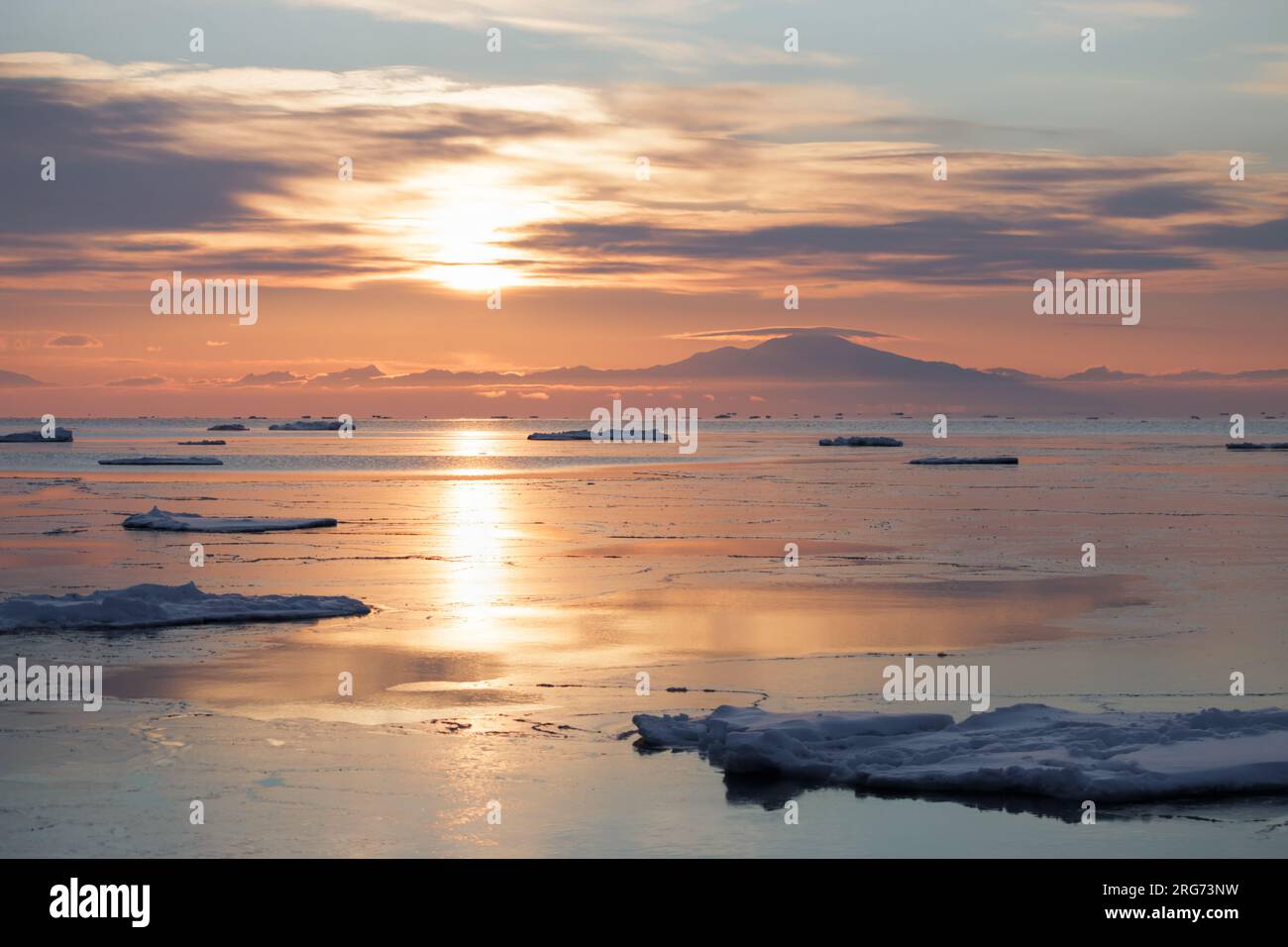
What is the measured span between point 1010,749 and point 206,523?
73.8 feet

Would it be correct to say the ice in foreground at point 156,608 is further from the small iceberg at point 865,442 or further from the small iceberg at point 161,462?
the small iceberg at point 865,442

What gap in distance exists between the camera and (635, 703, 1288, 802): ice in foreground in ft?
29.1

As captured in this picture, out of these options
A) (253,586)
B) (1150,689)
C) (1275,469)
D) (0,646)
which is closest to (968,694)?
(1150,689)

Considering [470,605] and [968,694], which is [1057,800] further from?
[470,605]

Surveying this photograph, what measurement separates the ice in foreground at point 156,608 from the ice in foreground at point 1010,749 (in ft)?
23.9

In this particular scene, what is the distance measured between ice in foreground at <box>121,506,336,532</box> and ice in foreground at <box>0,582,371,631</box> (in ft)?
38.1

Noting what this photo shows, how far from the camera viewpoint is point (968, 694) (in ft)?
38.3

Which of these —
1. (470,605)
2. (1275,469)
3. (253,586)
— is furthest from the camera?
(1275,469)

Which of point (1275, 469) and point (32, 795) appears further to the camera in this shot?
point (1275, 469)

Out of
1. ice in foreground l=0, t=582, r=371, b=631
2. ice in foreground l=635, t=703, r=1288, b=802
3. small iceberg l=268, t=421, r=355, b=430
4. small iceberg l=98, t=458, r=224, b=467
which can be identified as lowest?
ice in foreground l=635, t=703, r=1288, b=802

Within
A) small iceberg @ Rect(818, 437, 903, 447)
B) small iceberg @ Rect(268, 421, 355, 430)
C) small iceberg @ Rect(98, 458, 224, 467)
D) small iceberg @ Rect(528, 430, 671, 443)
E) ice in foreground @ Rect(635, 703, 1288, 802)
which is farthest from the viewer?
small iceberg @ Rect(268, 421, 355, 430)

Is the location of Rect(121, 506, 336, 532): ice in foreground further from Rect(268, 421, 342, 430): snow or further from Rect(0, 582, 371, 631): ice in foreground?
Rect(268, 421, 342, 430): snow

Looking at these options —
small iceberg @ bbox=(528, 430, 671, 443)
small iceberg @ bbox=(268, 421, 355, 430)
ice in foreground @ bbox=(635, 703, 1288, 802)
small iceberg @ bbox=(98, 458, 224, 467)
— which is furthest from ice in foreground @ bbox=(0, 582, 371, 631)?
small iceberg @ bbox=(268, 421, 355, 430)
